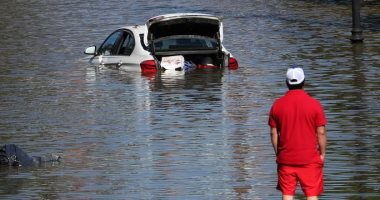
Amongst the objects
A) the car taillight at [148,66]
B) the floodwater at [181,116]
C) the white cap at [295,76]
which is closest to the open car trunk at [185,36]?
the car taillight at [148,66]

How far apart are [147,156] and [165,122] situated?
356cm

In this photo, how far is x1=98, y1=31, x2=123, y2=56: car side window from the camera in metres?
29.6

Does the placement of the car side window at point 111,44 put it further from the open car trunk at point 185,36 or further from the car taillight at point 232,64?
the car taillight at point 232,64

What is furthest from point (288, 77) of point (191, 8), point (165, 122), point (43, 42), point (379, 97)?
point (191, 8)

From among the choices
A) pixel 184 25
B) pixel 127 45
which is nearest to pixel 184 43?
pixel 184 25

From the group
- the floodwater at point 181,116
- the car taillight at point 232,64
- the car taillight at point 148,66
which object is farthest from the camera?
the car taillight at point 232,64

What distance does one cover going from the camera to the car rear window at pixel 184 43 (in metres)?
28.0

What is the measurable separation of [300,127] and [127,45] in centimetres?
1843

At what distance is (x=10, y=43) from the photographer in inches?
1512

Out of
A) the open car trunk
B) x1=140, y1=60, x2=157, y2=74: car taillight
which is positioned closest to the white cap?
the open car trunk

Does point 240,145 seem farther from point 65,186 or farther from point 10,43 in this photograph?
point 10,43

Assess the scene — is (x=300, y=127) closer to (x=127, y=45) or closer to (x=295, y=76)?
(x=295, y=76)

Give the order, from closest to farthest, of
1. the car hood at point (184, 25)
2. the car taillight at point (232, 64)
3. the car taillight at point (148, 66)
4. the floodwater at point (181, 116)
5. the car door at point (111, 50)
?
1. the floodwater at point (181, 116)
2. the car hood at point (184, 25)
3. the car taillight at point (148, 66)
4. the car taillight at point (232, 64)
5. the car door at point (111, 50)

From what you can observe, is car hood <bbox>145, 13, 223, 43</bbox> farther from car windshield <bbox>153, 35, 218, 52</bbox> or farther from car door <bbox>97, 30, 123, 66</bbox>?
car door <bbox>97, 30, 123, 66</bbox>
